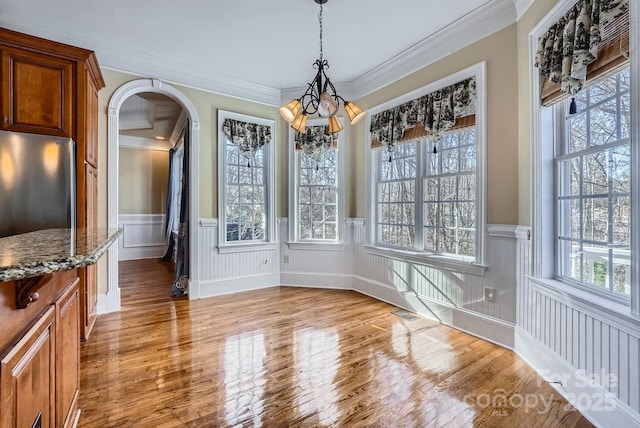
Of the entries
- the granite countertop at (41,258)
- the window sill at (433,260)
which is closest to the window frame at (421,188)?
the window sill at (433,260)

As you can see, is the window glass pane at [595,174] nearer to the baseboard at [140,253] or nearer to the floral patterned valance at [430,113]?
the floral patterned valance at [430,113]

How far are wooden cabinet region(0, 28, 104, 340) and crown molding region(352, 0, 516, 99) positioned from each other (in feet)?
9.64

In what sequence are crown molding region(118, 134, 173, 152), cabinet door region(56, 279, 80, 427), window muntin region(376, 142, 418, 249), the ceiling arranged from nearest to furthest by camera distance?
cabinet door region(56, 279, 80, 427)
window muntin region(376, 142, 418, 249)
the ceiling
crown molding region(118, 134, 173, 152)

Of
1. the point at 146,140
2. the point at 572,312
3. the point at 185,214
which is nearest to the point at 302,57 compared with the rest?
the point at 185,214

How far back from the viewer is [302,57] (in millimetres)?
3562

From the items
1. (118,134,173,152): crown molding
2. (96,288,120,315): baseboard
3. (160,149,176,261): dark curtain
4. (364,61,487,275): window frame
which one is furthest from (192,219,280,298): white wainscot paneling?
(118,134,173,152): crown molding

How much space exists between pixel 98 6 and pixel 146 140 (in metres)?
4.83

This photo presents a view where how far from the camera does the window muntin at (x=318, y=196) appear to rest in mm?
4461

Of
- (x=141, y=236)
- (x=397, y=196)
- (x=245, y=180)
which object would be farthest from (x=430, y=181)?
(x=141, y=236)

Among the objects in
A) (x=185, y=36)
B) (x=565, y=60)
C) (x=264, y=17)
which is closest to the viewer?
(x=565, y=60)

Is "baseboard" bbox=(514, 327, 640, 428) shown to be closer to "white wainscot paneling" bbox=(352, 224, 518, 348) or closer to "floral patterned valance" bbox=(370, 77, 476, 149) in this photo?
"white wainscot paneling" bbox=(352, 224, 518, 348)

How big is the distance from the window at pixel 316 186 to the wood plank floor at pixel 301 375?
1364 mm

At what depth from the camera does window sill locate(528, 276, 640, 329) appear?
1549mm

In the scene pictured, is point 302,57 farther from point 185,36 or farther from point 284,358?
point 284,358
